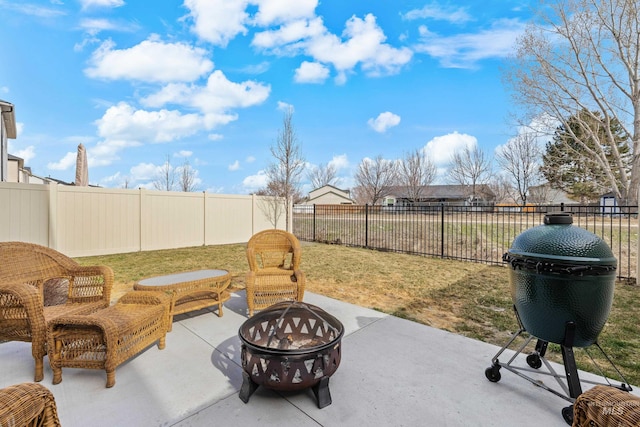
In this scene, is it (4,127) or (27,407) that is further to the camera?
(4,127)

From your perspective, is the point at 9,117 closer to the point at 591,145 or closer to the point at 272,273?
the point at 272,273

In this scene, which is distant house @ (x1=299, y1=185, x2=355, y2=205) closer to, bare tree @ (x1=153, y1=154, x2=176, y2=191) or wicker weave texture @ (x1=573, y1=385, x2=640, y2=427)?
bare tree @ (x1=153, y1=154, x2=176, y2=191)

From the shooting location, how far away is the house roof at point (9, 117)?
964 centimetres

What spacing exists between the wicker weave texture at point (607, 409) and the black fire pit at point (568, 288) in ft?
2.15

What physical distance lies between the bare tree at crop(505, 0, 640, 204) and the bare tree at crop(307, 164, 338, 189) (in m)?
31.0

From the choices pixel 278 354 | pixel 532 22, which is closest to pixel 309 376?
pixel 278 354

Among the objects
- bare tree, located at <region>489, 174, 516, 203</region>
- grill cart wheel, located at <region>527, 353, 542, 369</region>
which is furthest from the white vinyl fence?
bare tree, located at <region>489, 174, 516, 203</region>

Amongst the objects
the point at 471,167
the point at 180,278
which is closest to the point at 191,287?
the point at 180,278

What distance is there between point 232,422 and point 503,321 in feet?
11.0

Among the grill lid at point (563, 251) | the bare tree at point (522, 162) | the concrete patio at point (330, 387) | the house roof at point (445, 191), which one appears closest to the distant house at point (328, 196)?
the house roof at point (445, 191)

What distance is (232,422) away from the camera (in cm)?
174

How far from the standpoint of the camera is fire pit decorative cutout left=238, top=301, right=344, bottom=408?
1731 mm

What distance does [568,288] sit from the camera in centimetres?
176

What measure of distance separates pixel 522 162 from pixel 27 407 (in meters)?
27.5
